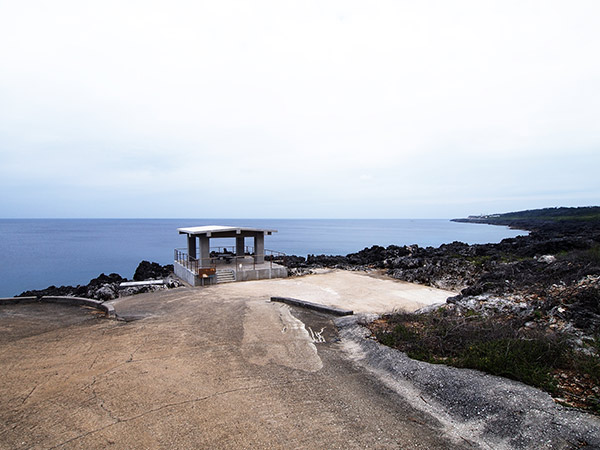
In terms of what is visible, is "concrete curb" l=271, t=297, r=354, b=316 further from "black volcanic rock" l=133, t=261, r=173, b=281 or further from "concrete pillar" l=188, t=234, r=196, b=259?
"black volcanic rock" l=133, t=261, r=173, b=281

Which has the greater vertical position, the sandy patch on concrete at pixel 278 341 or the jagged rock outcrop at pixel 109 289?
the sandy patch on concrete at pixel 278 341

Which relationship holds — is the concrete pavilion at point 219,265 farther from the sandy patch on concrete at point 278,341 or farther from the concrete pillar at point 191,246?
the sandy patch on concrete at point 278,341

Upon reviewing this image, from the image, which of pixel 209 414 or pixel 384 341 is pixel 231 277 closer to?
pixel 384 341

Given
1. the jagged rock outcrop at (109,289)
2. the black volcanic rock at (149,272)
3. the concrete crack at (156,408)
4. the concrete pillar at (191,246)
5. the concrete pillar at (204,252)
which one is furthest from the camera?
the black volcanic rock at (149,272)

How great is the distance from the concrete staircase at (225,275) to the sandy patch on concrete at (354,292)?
2333 mm

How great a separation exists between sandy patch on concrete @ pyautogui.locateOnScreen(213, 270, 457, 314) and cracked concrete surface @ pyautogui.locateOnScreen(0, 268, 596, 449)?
4166mm

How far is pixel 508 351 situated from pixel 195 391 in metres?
5.33

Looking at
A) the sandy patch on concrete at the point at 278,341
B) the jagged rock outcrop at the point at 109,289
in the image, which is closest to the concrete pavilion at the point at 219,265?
the jagged rock outcrop at the point at 109,289

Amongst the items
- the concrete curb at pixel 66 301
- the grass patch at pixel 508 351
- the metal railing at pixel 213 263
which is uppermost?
the grass patch at pixel 508 351

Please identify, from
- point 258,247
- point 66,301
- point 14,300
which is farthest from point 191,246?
point 14,300

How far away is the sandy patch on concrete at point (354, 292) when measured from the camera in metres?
12.9

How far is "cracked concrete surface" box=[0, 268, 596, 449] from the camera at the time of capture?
4238mm

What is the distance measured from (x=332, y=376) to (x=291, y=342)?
1.99 metres

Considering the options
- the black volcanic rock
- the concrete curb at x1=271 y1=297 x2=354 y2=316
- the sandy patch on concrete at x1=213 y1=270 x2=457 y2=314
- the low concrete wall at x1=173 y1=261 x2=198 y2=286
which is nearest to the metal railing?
the low concrete wall at x1=173 y1=261 x2=198 y2=286
